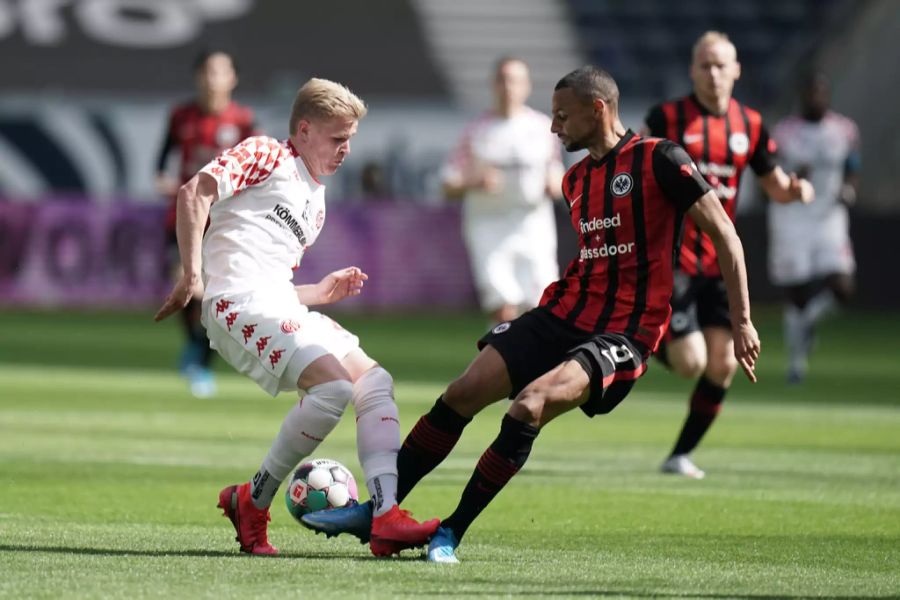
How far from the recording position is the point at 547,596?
218 inches

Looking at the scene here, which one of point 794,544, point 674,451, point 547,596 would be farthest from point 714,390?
point 547,596

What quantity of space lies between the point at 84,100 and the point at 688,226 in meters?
21.0

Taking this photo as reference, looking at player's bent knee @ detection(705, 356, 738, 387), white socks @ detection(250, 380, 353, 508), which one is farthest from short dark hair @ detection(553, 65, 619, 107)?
player's bent knee @ detection(705, 356, 738, 387)

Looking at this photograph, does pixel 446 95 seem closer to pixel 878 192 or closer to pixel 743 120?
pixel 878 192

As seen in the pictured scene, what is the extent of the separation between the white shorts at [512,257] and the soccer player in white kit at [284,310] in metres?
7.22

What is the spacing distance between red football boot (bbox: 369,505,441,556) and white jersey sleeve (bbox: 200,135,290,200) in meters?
1.29

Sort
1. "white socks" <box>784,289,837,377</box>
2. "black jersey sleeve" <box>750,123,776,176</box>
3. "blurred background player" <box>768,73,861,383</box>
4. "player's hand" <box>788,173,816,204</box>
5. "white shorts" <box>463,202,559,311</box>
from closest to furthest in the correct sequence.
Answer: "player's hand" <box>788,173,816,204</box> < "black jersey sleeve" <box>750,123,776,176</box> < "white shorts" <box>463,202,559,311</box> < "white socks" <box>784,289,837,377</box> < "blurred background player" <box>768,73,861,383</box>

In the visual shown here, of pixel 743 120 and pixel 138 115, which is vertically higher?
pixel 743 120

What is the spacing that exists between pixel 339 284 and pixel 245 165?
25.6 inches

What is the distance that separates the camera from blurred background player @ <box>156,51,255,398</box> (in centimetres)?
1410

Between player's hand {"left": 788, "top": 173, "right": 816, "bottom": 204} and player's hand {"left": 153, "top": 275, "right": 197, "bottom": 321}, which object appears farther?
player's hand {"left": 788, "top": 173, "right": 816, "bottom": 204}

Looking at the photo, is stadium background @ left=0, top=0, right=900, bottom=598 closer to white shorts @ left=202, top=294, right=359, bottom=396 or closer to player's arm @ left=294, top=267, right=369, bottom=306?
white shorts @ left=202, top=294, right=359, bottom=396

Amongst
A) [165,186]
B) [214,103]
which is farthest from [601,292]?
[214,103]

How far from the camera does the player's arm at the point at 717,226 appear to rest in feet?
21.4
